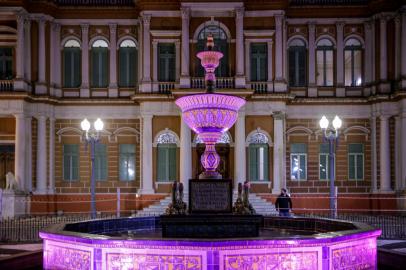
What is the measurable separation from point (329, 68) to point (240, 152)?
7.12m

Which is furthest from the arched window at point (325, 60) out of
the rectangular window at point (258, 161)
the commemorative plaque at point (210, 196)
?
the commemorative plaque at point (210, 196)

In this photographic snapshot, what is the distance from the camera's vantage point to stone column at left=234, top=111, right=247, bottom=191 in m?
30.6

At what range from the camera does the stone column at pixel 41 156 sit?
31906 mm

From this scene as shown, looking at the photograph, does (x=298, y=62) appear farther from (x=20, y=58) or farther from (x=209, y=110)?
(x=209, y=110)

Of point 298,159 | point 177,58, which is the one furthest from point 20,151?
point 298,159

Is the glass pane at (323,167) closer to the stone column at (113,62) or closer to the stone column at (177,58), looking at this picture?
the stone column at (177,58)

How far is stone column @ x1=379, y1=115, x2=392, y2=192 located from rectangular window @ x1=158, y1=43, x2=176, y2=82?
34.7ft

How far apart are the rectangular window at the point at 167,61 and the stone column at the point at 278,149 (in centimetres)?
555

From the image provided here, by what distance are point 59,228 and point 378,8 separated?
24.5 meters

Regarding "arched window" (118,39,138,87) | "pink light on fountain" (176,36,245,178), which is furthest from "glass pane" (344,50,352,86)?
"pink light on fountain" (176,36,245,178)

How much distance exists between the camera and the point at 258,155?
103 feet

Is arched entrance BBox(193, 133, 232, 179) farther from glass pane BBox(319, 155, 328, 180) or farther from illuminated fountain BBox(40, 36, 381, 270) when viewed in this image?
illuminated fountain BBox(40, 36, 381, 270)

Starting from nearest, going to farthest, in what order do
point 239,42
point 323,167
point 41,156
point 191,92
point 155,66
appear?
1. point 191,92
2. point 239,42
3. point 155,66
4. point 41,156
5. point 323,167

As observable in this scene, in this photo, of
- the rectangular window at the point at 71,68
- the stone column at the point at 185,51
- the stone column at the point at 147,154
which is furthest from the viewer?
the rectangular window at the point at 71,68
